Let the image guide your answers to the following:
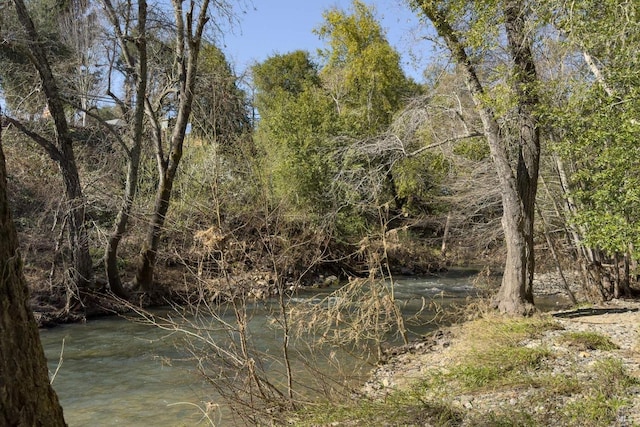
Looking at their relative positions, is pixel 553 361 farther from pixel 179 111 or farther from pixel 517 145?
pixel 179 111

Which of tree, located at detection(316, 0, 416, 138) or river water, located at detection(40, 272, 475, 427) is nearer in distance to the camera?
river water, located at detection(40, 272, 475, 427)

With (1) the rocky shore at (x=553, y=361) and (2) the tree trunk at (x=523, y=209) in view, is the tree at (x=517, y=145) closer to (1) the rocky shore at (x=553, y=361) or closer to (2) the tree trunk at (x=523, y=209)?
(2) the tree trunk at (x=523, y=209)

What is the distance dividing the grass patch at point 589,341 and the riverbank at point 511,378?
1 cm

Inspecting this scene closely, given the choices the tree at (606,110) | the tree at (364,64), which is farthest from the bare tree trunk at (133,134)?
the tree at (364,64)

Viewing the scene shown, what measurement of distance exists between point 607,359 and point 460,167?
907 centimetres

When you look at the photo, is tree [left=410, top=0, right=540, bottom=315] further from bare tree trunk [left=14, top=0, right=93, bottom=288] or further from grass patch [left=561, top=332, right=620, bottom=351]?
bare tree trunk [left=14, top=0, right=93, bottom=288]

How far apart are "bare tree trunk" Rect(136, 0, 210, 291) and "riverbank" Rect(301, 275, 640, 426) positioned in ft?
27.0

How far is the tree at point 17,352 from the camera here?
244 centimetres

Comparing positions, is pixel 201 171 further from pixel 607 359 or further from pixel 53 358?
pixel 607 359

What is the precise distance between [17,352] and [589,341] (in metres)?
6.53

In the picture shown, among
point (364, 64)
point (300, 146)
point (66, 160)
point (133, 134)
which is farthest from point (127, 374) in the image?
point (364, 64)

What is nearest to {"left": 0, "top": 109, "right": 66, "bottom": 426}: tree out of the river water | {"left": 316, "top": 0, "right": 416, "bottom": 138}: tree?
the river water

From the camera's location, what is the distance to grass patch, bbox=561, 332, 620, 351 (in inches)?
262

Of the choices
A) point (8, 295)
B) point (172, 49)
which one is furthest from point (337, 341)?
point (172, 49)
